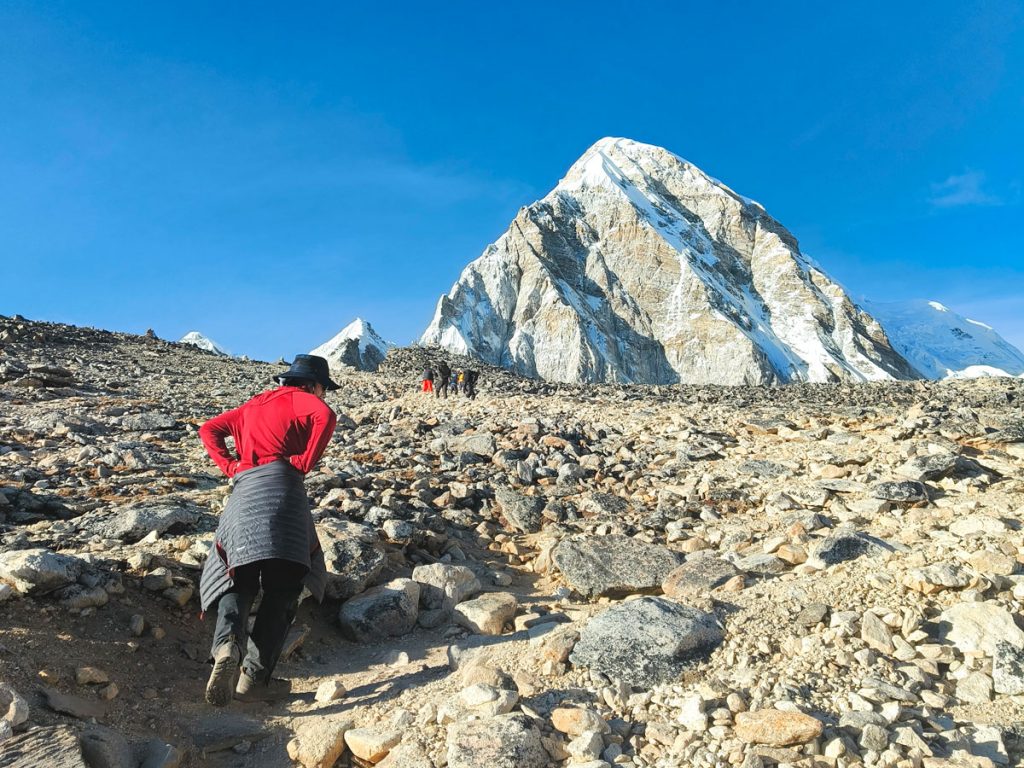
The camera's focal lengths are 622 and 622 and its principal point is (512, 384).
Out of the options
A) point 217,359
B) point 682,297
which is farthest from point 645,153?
point 217,359

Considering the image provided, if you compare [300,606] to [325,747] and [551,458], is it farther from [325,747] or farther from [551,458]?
[551,458]

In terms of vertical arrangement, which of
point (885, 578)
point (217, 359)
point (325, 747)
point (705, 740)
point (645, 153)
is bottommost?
point (325, 747)

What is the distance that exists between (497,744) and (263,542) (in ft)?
6.09

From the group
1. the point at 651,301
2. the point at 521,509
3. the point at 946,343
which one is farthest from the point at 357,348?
the point at 946,343

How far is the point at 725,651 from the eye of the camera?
402 cm

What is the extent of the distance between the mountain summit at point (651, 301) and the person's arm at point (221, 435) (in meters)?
99.4

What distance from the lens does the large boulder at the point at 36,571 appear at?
4.05 metres

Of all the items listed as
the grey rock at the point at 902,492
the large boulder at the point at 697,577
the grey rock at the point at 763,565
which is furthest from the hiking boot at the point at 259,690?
the grey rock at the point at 902,492

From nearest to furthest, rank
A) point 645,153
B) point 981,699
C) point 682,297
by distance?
1. point 981,699
2. point 682,297
3. point 645,153

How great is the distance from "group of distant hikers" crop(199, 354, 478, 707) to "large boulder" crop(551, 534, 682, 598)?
2.52 metres

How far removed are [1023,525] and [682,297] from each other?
387 feet

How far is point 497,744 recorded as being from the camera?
3111 mm

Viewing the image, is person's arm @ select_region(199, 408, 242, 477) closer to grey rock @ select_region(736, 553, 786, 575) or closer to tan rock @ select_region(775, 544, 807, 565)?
grey rock @ select_region(736, 553, 786, 575)

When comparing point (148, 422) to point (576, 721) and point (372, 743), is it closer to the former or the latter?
point (372, 743)
